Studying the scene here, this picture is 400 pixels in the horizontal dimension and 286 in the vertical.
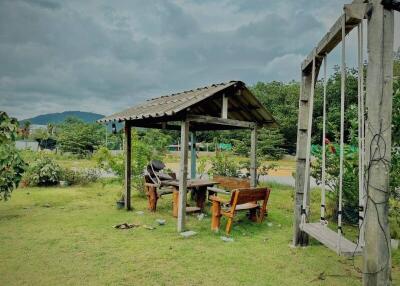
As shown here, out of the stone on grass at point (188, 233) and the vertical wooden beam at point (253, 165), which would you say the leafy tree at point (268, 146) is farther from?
the stone on grass at point (188, 233)

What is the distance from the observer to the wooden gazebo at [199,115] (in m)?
7.12

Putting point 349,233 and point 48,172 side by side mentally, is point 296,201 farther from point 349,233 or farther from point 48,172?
point 48,172

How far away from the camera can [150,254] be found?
18.6 ft

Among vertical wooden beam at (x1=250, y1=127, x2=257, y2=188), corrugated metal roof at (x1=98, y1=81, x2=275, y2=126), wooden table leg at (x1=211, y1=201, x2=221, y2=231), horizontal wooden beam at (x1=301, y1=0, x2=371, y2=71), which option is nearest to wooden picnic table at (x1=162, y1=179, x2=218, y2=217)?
vertical wooden beam at (x1=250, y1=127, x2=257, y2=188)

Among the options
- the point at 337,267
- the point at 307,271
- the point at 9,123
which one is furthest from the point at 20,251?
the point at 337,267

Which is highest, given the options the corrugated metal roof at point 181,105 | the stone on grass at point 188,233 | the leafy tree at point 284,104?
the leafy tree at point 284,104

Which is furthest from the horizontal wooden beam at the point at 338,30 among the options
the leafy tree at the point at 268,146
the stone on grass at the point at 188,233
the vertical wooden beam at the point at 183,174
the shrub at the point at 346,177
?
the leafy tree at the point at 268,146

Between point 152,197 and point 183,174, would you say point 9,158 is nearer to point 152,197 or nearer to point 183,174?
point 152,197

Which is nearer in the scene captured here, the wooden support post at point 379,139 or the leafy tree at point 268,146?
the wooden support post at point 379,139

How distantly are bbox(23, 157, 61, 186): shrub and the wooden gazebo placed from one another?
16.7ft

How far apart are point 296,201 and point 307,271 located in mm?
1426

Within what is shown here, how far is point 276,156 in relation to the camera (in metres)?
16.2

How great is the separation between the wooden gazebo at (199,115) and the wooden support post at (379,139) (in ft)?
12.5

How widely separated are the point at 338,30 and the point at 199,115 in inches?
137
